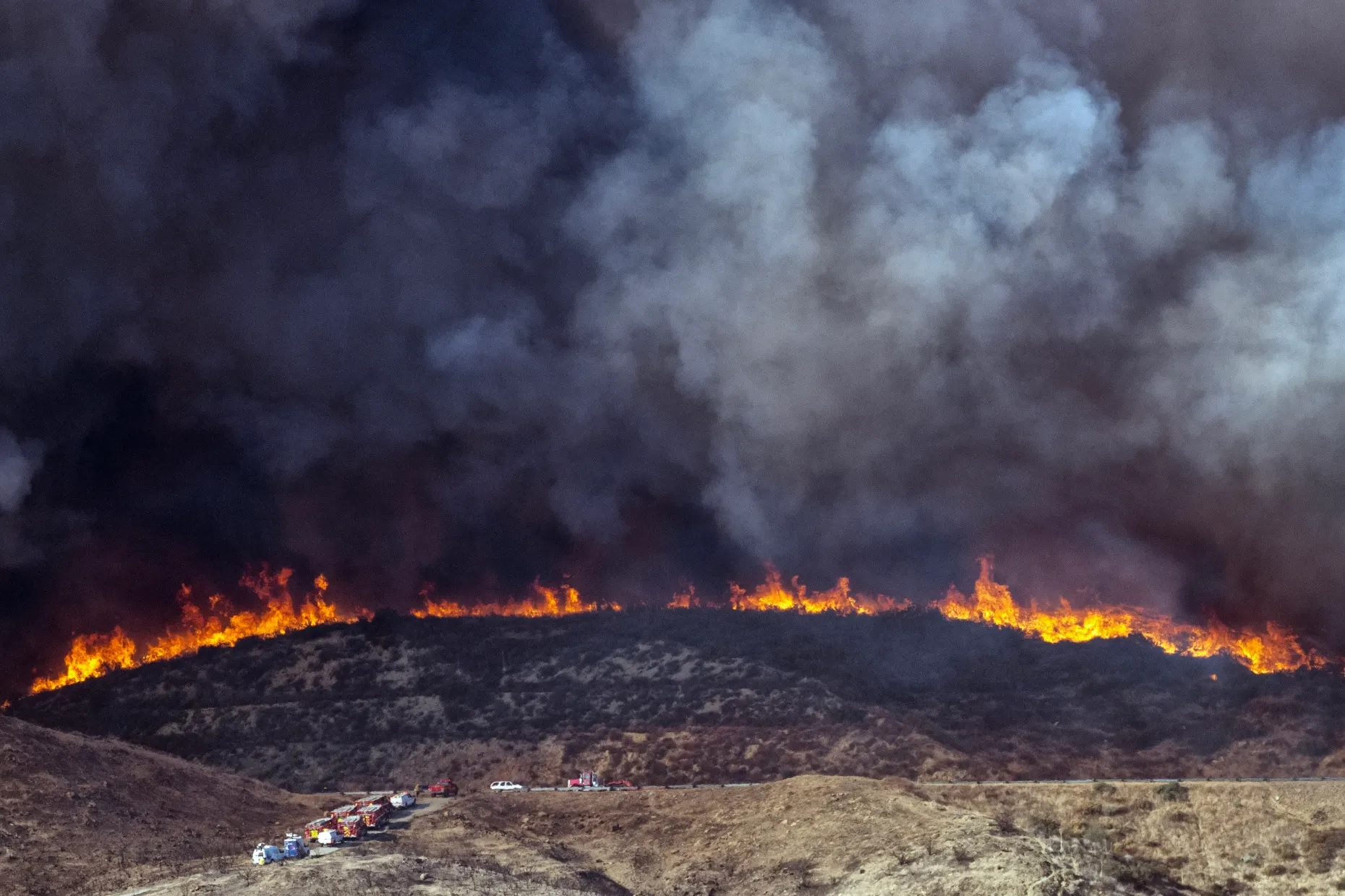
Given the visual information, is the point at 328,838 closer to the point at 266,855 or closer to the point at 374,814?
the point at 374,814

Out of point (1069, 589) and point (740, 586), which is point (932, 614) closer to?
point (1069, 589)

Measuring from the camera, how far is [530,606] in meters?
114

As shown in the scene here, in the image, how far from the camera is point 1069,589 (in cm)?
10331

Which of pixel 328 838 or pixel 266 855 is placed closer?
pixel 266 855

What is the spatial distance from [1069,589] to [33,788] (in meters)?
78.2

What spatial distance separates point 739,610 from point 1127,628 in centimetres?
3218

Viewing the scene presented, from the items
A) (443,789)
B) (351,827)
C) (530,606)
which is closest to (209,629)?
(530,606)

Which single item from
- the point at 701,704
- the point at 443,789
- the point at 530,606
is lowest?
the point at 443,789

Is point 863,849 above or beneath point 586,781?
beneath

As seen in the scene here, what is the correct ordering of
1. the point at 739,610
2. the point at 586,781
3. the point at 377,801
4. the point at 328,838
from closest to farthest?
the point at 328,838, the point at 377,801, the point at 586,781, the point at 739,610

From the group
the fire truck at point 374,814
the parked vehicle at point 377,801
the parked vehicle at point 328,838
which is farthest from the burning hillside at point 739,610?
the parked vehicle at point 328,838

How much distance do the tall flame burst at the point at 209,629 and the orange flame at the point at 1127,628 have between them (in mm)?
56679

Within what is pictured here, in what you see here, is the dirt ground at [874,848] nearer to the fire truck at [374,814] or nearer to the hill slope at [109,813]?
the fire truck at [374,814]

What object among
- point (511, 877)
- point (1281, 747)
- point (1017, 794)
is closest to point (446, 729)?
point (511, 877)
